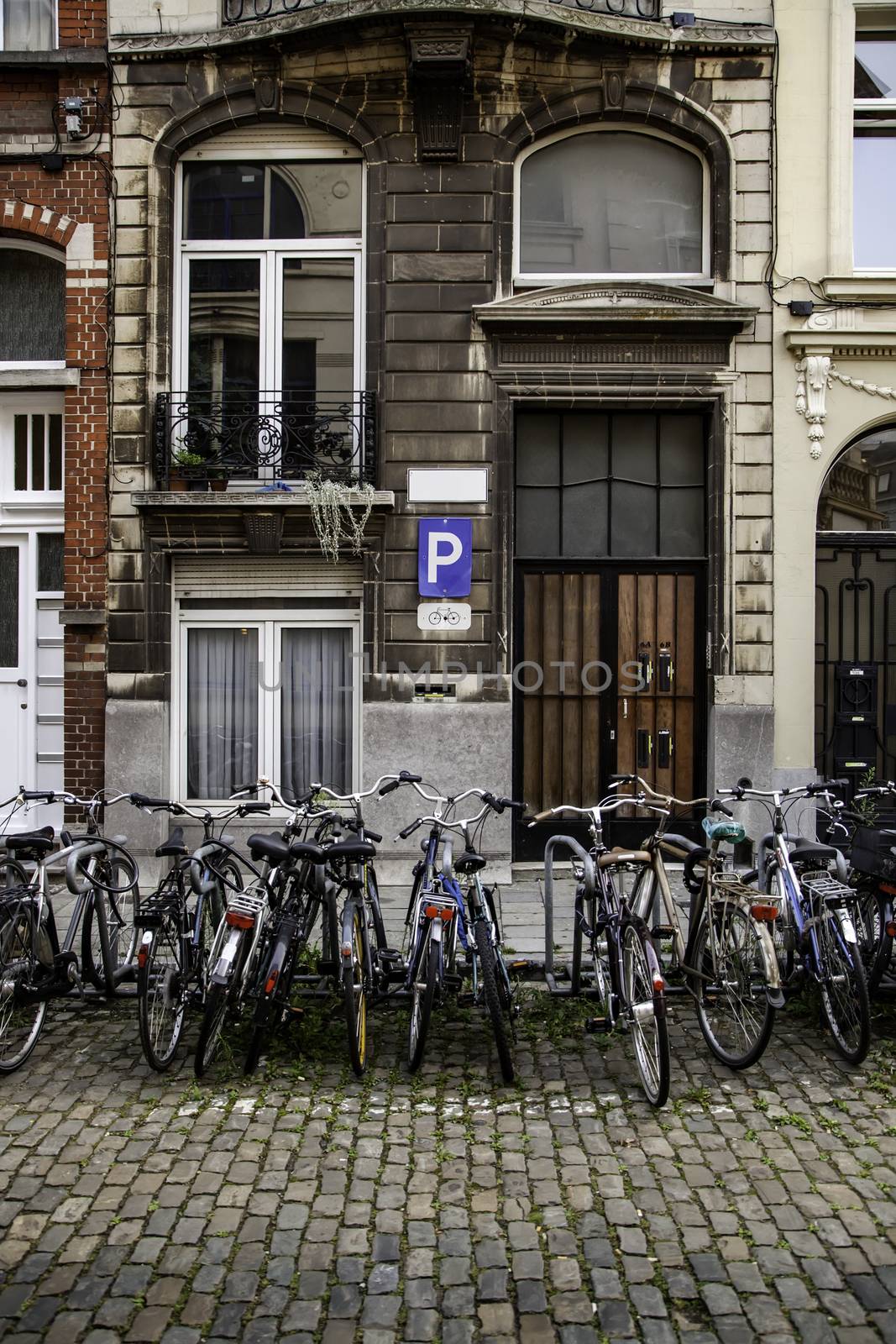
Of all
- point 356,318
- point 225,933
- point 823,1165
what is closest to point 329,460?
point 356,318

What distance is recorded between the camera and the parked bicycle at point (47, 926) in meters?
5.51

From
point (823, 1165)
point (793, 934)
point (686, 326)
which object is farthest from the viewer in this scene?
point (686, 326)

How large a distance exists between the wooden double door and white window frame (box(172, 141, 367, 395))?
2.78 meters

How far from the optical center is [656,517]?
10.3m

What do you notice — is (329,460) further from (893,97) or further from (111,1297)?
(111,1297)

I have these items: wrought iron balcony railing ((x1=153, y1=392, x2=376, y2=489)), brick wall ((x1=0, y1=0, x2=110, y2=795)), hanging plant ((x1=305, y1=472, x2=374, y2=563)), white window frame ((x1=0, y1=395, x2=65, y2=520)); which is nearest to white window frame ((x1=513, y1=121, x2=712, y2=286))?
wrought iron balcony railing ((x1=153, y1=392, x2=376, y2=489))

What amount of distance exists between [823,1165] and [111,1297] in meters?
2.69

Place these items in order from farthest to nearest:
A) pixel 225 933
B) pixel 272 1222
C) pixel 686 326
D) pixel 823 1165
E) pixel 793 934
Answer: pixel 686 326
pixel 793 934
pixel 225 933
pixel 823 1165
pixel 272 1222

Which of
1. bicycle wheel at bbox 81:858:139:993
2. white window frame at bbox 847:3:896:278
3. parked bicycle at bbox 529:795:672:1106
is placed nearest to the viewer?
parked bicycle at bbox 529:795:672:1106

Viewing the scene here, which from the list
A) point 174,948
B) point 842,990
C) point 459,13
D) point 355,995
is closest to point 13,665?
point 174,948

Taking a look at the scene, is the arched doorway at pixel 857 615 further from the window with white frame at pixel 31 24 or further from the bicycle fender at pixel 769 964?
the window with white frame at pixel 31 24

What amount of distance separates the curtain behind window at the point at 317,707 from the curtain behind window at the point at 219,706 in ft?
1.01

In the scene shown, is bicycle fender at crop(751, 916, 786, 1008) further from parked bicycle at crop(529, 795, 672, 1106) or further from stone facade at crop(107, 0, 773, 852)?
stone facade at crop(107, 0, 773, 852)

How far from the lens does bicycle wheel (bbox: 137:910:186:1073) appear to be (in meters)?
5.34
